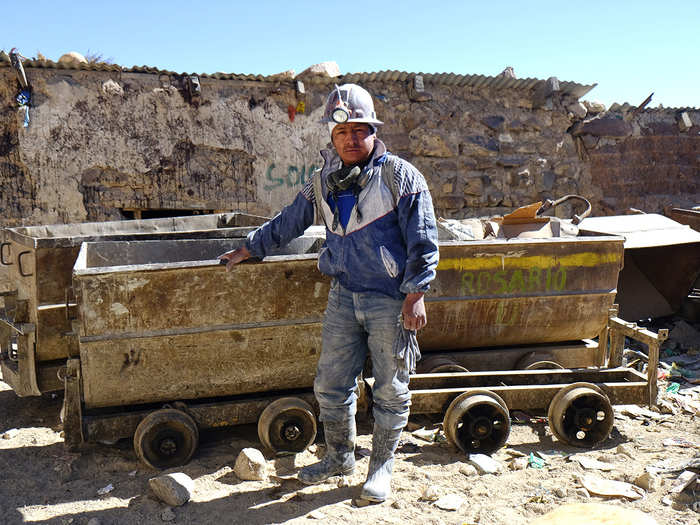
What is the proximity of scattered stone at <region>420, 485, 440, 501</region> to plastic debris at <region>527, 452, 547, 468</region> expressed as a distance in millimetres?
697

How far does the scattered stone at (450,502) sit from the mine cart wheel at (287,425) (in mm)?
856

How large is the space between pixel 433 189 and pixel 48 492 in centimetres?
678

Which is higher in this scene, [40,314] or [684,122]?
[684,122]

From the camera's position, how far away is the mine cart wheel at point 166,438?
3211 mm

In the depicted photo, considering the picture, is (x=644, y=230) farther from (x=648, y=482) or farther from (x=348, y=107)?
(x=348, y=107)

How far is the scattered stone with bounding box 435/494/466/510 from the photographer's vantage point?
9.49 feet

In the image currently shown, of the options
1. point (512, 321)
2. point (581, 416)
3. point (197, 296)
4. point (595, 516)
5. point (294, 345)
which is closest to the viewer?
point (595, 516)

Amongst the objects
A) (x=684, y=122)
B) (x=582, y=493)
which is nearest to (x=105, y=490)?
(x=582, y=493)

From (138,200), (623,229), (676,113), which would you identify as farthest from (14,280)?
(676,113)

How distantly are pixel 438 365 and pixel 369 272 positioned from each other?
132 cm

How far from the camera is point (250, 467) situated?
316 centimetres

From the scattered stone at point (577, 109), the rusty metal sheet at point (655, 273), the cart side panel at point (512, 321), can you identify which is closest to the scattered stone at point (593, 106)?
the scattered stone at point (577, 109)

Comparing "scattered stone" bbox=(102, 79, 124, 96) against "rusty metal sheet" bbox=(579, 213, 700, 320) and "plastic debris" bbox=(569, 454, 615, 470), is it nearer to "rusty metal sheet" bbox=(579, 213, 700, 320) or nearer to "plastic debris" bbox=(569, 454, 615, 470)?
"rusty metal sheet" bbox=(579, 213, 700, 320)

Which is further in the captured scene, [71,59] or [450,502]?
[71,59]
